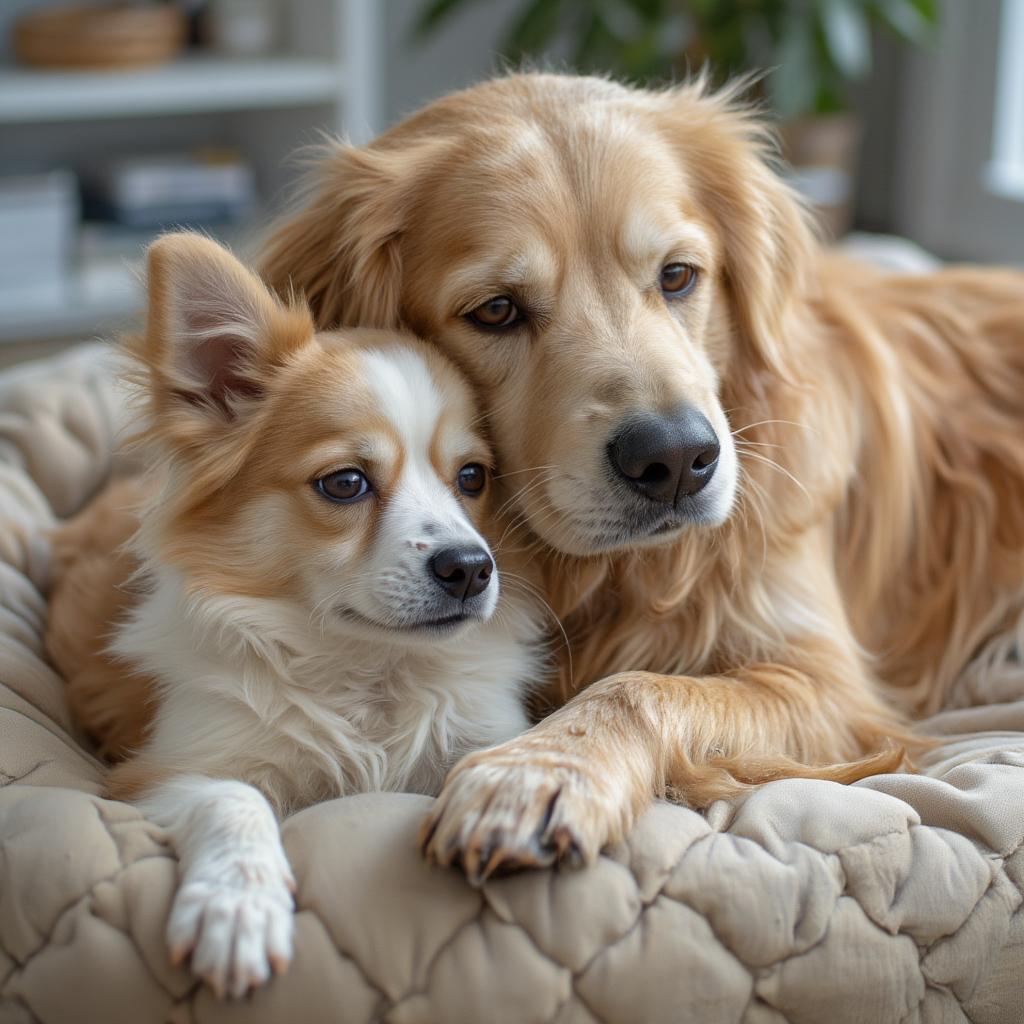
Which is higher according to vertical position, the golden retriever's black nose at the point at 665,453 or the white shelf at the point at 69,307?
the golden retriever's black nose at the point at 665,453

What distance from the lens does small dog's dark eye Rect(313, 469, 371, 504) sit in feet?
4.25

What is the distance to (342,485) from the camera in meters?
1.29

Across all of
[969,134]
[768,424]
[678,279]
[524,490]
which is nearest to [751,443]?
[768,424]

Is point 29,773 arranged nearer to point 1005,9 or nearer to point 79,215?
point 79,215

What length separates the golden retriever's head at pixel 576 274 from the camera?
4.35ft

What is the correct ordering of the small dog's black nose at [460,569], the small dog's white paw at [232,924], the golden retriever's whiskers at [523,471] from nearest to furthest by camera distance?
the small dog's white paw at [232,924] < the small dog's black nose at [460,569] < the golden retriever's whiskers at [523,471]

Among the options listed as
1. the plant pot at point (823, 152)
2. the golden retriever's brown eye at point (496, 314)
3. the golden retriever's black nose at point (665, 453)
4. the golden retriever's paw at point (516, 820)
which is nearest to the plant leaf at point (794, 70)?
the plant pot at point (823, 152)

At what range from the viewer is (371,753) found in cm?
136

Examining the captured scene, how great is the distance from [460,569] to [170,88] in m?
2.17

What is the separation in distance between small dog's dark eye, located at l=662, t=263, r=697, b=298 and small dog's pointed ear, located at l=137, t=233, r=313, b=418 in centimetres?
41

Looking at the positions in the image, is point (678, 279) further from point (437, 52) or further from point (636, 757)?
point (437, 52)

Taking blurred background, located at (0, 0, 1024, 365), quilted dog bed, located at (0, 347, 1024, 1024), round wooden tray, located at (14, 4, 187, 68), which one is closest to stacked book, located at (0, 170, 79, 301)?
blurred background, located at (0, 0, 1024, 365)

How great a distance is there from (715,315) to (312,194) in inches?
20.3

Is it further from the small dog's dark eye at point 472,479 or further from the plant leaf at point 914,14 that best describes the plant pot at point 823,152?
the small dog's dark eye at point 472,479
